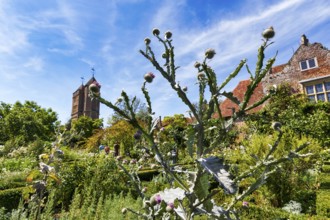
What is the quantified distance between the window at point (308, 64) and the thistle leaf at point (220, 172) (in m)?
20.5

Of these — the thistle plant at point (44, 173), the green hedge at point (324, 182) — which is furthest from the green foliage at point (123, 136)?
the thistle plant at point (44, 173)

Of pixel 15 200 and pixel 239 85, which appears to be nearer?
pixel 15 200

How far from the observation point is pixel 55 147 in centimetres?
284

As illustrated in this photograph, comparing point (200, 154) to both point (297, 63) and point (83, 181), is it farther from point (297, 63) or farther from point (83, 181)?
point (297, 63)

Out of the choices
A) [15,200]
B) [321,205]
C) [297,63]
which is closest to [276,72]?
[297,63]

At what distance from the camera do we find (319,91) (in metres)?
17.5

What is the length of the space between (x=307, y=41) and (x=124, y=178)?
59.3ft

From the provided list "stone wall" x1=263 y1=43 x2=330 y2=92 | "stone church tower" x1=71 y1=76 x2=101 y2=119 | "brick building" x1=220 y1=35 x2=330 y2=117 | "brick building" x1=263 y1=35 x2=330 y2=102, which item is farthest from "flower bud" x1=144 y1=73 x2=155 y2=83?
"stone church tower" x1=71 y1=76 x2=101 y2=119

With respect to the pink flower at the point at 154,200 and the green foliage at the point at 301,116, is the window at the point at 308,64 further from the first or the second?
the pink flower at the point at 154,200

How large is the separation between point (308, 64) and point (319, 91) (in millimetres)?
2288

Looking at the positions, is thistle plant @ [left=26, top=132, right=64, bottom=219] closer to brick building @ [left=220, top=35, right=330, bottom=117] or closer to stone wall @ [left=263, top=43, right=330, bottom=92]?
brick building @ [left=220, top=35, right=330, bottom=117]

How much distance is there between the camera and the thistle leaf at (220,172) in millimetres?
806

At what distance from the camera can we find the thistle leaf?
2.64 feet

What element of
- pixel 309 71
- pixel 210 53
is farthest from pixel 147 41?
pixel 309 71
